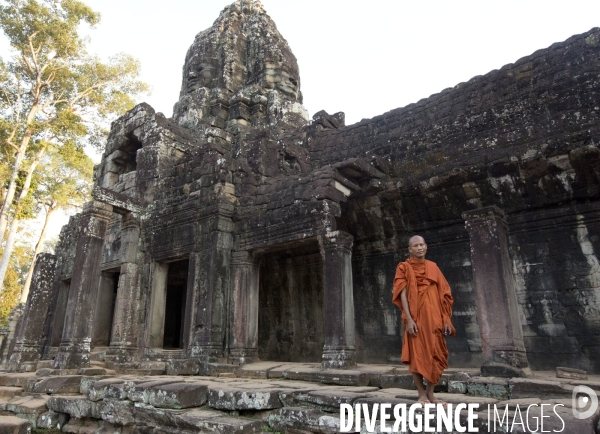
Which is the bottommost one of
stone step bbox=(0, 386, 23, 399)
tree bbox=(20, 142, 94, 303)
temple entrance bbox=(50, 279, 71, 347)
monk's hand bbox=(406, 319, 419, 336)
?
stone step bbox=(0, 386, 23, 399)

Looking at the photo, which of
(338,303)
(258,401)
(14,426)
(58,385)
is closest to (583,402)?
(258,401)

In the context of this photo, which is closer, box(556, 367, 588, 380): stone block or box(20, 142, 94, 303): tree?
box(556, 367, 588, 380): stone block

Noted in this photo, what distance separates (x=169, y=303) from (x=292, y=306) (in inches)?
214

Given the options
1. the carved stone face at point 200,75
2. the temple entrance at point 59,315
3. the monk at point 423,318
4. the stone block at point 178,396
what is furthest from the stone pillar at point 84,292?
the carved stone face at point 200,75

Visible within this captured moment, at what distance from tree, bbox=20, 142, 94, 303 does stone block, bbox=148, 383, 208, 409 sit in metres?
20.3

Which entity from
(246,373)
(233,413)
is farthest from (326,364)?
(233,413)

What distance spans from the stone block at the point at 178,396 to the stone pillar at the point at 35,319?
21.4 ft

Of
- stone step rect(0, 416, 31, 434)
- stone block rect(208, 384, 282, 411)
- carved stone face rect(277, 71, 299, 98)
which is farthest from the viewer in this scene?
carved stone face rect(277, 71, 299, 98)

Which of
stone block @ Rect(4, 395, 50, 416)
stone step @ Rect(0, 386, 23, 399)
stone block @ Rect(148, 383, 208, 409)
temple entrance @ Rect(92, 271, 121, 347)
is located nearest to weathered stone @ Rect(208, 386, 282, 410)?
stone block @ Rect(148, 383, 208, 409)

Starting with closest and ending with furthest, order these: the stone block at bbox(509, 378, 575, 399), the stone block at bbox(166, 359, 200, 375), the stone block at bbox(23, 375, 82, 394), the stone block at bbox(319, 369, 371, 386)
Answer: the stone block at bbox(509, 378, 575, 399) < the stone block at bbox(319, 369, 371, 386) < the stone block at bbox(23, 375, 82, 394) < the stone block at bbox(166, 359, 200, 375)

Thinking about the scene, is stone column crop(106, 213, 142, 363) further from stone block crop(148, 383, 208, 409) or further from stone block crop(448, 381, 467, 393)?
stone block crop(448, 381, 467, 393)

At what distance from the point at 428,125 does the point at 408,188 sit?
1541 millimetres

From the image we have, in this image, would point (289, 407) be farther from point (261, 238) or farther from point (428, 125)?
point (428, 125)

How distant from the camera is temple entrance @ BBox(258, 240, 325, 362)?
30.2 ft
